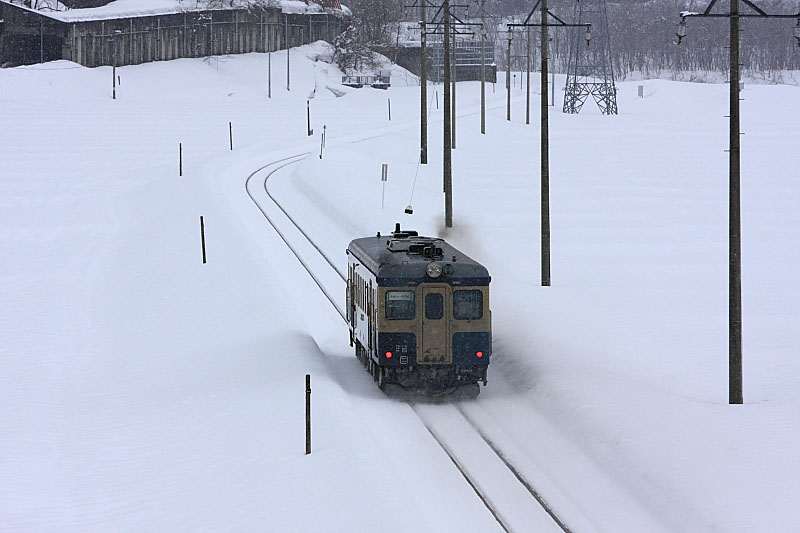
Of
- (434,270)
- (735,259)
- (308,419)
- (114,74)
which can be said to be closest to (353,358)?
(434,270)

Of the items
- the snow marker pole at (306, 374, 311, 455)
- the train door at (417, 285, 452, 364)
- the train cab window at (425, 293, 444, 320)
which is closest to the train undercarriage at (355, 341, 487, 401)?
the train door at (417, 285, 452, 364)

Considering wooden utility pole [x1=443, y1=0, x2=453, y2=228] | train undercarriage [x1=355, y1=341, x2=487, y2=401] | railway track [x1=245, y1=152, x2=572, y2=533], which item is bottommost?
railway track [x1=245, y1=152, x2=572, y2=533]

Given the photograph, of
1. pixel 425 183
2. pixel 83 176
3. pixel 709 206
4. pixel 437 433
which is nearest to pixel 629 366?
pixel 437 433

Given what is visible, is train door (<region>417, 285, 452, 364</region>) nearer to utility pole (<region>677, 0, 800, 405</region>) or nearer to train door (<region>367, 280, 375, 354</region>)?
train door (<region>367, 280, 375, 354</region>)

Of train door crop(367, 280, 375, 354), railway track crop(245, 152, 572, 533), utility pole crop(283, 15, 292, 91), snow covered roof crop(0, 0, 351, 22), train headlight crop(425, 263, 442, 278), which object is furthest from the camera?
utility pole crop(283, 15, 292, 91)

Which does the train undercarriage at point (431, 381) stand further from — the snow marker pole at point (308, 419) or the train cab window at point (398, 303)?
the snow marker pole at point (308, 419)

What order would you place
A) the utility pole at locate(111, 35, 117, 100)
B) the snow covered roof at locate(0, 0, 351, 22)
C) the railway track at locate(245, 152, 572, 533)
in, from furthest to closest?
the snow covered roof at locate(0, 0, 351, 22)
the utility pole at locate(111, 35, 117, 100)
the railway track at locate(245, 152, 572, 533)

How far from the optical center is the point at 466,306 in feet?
69.2

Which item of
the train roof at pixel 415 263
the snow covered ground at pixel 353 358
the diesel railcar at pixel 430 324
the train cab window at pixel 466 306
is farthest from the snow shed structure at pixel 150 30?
the train cab window at pixel 466 306

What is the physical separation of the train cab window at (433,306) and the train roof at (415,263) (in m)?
0.34

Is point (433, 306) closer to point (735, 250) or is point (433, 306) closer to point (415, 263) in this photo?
point (415, 263)

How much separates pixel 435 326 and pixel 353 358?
488 centimetres

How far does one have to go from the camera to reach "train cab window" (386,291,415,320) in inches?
822

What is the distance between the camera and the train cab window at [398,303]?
68.5 feet
